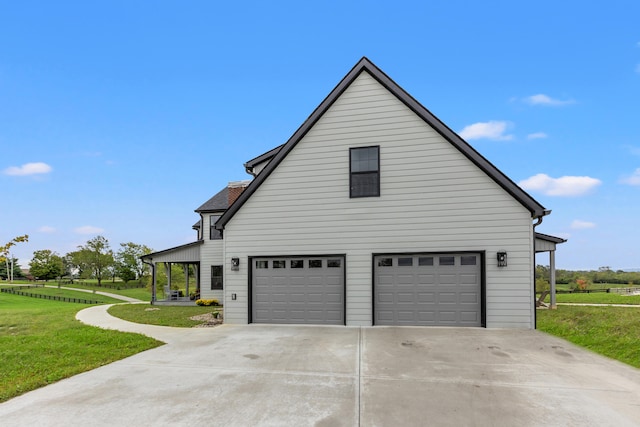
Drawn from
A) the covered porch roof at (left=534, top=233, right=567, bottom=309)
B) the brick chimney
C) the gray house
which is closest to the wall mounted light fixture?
the gray house

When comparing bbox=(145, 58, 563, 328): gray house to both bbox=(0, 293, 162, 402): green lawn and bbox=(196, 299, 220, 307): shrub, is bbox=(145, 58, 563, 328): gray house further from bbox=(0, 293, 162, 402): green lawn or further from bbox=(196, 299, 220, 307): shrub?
bbox=(196, 299, 220, 307): shrub

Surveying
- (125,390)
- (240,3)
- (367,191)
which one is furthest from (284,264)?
(240,3)

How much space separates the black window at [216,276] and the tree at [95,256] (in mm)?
46558

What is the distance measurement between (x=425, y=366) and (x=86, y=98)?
24077 millimetres

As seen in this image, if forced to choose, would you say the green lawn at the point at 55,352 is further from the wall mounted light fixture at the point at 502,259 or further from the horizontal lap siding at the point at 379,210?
the wall mounted light fixture at the point at 502,259

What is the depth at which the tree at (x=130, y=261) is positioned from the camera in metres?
53.8

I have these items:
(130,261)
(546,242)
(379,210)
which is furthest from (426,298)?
(130,261)

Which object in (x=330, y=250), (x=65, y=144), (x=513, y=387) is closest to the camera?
(x=513, y=387)

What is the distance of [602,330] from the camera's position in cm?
812

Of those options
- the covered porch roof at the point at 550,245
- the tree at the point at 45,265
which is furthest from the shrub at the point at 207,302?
the tree at the point at 45,265

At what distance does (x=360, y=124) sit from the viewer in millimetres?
10742

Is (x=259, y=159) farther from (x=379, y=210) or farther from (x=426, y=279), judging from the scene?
(x=426, y=279)

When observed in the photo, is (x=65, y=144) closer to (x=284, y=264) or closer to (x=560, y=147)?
(x=284, y=264)

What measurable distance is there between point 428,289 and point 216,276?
13411 mm
